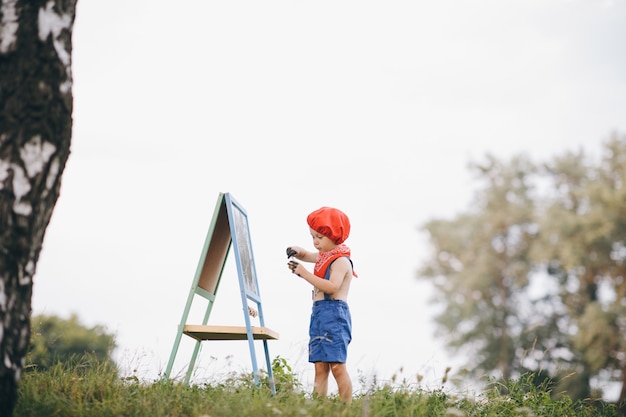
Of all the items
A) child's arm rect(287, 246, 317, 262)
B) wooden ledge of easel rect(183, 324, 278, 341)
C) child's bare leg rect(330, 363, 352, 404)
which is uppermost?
child's arm rect(287, 246, 317, 262)

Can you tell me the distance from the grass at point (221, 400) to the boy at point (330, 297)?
10.9 inches

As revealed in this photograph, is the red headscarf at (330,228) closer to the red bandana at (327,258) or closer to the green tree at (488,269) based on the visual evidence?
the red bandana at (327,258)

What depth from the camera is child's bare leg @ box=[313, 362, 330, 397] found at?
5609mm

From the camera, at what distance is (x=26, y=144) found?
387 centimetres

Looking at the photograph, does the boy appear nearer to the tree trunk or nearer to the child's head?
the child's head

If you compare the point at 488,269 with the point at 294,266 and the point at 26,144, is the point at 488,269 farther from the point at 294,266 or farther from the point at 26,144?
the point at 26,144

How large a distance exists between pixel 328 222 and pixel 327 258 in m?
0.30

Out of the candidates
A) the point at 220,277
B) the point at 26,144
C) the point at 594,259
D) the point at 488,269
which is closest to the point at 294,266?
the point at 220,277

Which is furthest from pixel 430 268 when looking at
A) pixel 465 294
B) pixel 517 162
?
pixel 517 162

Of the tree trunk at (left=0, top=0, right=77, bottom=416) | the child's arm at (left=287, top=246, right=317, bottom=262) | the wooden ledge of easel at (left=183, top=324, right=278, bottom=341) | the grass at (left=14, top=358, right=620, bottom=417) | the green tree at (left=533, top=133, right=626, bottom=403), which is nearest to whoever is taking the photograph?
the tree trunk at (left=0, top=0, right=77, bottom=416)

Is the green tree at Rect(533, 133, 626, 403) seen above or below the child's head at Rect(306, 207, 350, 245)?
above

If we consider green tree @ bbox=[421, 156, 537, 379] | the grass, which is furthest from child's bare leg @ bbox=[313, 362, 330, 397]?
green tree @ bbox=[421, 156, 537, 379]

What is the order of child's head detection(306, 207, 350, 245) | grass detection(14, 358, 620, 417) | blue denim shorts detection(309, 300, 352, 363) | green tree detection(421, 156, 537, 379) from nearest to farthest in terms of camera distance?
grass detection(14, 358, 620, 417) → blue denim shorts detection(309, 300, 352, 363) → child's head detection(306, 207, 350, 245) → green tree detection(421, 156, 537, 379)

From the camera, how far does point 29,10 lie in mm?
3992
